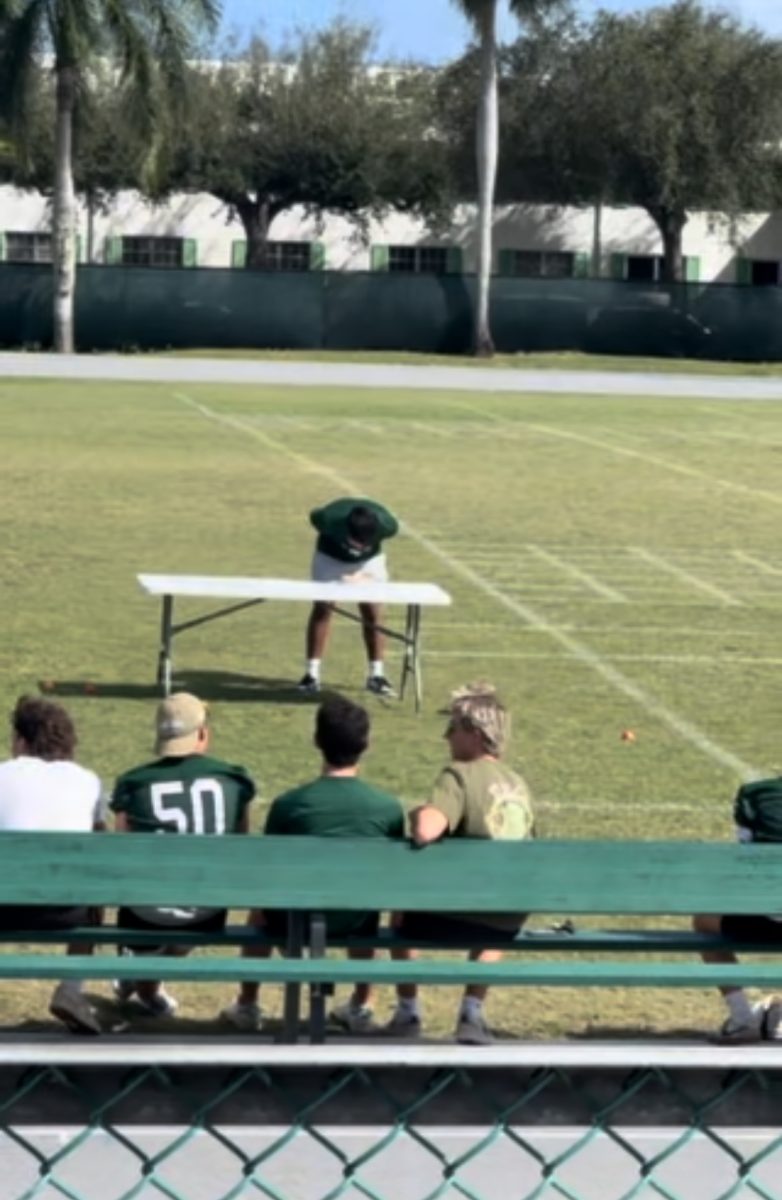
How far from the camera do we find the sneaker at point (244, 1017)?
7770mm

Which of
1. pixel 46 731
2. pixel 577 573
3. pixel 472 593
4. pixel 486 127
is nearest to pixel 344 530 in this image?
pixel 472 593

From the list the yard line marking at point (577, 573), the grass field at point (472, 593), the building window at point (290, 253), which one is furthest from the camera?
the building window at point (290, 253)

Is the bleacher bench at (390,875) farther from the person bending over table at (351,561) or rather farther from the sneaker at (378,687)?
the sneaker at (378,687)

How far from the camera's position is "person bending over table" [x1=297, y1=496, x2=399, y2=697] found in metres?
14.4

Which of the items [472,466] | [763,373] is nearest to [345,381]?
[763,373]

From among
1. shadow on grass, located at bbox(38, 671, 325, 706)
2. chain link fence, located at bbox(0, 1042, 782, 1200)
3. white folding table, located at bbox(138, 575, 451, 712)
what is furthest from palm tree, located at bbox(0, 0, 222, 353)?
chain link fence, located at bbox(0, 1042, 782, 1200)

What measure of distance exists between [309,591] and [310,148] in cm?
6467

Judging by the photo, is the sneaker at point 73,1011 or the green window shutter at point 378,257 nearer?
the sneaker at point 73,1011

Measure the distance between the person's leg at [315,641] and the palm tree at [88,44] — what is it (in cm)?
4371

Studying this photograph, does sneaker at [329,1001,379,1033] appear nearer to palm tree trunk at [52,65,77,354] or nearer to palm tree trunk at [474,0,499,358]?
palm tree trunk at [52,65,77,354]

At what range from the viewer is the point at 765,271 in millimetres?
82062

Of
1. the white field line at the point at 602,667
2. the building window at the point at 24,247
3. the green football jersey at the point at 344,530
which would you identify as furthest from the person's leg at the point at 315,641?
the building window at the point at 24,247

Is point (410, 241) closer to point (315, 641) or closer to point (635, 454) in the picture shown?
point (635, 454)

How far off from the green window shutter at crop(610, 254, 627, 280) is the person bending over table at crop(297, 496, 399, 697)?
218 feet
